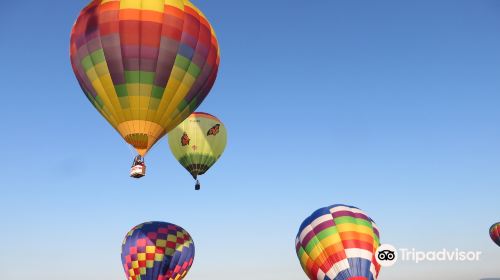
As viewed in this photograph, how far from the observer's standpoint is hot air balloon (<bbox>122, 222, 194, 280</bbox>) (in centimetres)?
2355

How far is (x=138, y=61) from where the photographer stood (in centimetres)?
1650

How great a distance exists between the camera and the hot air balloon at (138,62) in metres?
16.5

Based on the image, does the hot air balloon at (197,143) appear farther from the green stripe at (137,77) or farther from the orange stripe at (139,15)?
the orange stripe at (139,15)

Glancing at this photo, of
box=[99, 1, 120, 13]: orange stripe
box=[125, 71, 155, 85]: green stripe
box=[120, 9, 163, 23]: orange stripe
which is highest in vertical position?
box=[99, 1, 120, 13]: orange stripe

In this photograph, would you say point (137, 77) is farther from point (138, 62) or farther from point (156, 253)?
point (156, 253)

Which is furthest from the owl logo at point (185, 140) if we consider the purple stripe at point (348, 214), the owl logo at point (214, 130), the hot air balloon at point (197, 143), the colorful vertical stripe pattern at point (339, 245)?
the purple stripe at point (348, 214)

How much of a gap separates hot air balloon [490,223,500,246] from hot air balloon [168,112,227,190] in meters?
31.7

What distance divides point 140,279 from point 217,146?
10480mm

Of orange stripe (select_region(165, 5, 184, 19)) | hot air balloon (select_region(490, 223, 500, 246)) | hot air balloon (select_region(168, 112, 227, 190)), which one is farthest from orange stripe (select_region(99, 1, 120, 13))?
hot air balloon (select_region(490, 223, 500, 246))

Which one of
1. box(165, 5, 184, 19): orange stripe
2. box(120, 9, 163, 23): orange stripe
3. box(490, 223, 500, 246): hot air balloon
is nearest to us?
box(120, 9, 163, 23): orange stripe

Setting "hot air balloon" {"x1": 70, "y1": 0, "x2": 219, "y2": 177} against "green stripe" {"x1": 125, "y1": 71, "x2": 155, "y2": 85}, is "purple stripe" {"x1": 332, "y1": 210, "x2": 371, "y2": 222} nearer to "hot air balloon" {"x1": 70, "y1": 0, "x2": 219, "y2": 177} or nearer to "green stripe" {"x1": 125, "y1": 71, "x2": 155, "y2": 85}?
"hot air balloon" {"x1": 70, "y1": 0, "x2": 219, "y2": 177}

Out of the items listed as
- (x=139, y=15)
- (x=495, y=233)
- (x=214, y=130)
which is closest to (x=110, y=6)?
(x=139, y=15)

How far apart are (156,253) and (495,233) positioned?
123ft

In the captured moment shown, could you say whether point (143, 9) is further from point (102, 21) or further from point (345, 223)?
point (345, 223)
